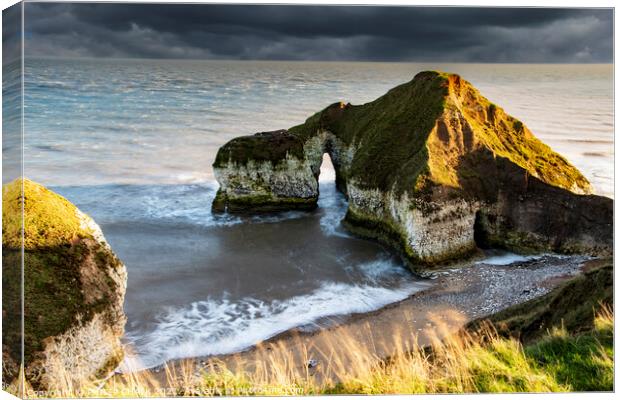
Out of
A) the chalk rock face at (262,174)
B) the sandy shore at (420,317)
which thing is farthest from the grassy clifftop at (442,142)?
the chalk rock face at (262,174)

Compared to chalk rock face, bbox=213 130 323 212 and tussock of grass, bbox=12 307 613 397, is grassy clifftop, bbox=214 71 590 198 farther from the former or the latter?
tussock of grass, bbox=12 307 613 397

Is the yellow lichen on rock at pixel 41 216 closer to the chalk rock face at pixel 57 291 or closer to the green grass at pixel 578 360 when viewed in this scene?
the chalk rock face at pixel 57 291

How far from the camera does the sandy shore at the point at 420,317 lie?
12.6m

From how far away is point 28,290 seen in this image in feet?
30.3

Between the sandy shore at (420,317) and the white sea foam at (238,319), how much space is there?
360 millimetres

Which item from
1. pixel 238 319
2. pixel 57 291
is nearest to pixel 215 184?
pixel 238 319

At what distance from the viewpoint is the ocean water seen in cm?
1315

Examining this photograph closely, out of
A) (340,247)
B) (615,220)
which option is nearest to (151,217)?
(340,247)

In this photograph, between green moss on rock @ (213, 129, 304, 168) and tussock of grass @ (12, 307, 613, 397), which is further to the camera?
green moss on rock @ (213, 129, 304, 168)

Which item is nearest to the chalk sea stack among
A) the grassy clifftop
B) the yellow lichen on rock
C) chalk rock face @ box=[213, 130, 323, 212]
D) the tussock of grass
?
the grassy clifftop

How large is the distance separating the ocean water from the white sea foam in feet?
0.15

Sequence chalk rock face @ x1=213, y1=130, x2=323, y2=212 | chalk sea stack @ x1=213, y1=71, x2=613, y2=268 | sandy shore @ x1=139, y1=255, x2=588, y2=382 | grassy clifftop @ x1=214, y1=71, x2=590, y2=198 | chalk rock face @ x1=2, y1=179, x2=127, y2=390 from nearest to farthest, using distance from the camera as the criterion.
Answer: chalk rock face @ x1=2, y1=179, x2=127, y2=390 → sandy shore @ x1=139, y1=255, x2=588, y2=382 → chalk sea stack @ x1=213, y1=71, x2=613, y2=268 → grassy clifftop @ x1=214, y1=71, x2=590, y2=198 → chalk rock face @ x1=213, y1=130, x2=323, y2=212

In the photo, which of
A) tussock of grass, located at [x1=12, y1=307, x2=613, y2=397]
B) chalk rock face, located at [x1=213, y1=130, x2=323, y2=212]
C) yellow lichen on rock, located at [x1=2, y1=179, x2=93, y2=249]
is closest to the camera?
tussock of grass, located at [x1=12, y1=307, x2=613, y2=397]

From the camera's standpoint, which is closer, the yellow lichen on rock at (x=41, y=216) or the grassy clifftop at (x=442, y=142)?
the yellow lichen on rock at (x=41, y=216)
